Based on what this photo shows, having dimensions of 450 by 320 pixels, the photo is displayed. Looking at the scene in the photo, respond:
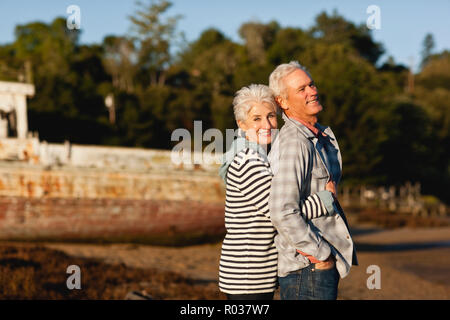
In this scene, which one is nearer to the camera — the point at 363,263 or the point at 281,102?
the point at 281,102

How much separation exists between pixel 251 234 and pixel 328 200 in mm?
528

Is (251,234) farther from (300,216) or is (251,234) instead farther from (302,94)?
(302,94)

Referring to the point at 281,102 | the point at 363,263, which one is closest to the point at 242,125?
the point at 281,102

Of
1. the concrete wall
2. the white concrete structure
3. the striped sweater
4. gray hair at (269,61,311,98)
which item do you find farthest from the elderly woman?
the white concrete structure

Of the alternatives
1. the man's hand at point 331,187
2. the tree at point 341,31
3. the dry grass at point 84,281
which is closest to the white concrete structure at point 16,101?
the dry grass at point 84,281

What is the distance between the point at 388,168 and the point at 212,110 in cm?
1651

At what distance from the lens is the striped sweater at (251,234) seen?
326 cm

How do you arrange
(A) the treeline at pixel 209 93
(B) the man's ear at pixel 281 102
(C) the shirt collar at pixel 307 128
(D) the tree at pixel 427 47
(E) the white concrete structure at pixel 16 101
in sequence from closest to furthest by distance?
(C) the shirt collar at pixel 307 128, (B) the man's ear at pixel 281 102, (E) the white concrete structure at pixel 16 101, (A) the treeline at pixel 209 93, (D) the tree at pixel 427 47

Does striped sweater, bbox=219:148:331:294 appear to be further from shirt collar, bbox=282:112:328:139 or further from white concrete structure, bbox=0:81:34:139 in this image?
white concrete structure, bbox=0:81:34:139

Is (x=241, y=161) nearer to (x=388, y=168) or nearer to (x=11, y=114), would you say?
(x=11, y=114)

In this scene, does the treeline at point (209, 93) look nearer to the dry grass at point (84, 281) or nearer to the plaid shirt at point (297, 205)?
the dry grass at point (84, 281)

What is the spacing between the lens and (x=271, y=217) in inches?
123

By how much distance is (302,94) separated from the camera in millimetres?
3453

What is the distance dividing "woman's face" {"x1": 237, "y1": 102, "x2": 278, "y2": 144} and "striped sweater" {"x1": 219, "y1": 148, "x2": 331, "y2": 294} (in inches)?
9.5
